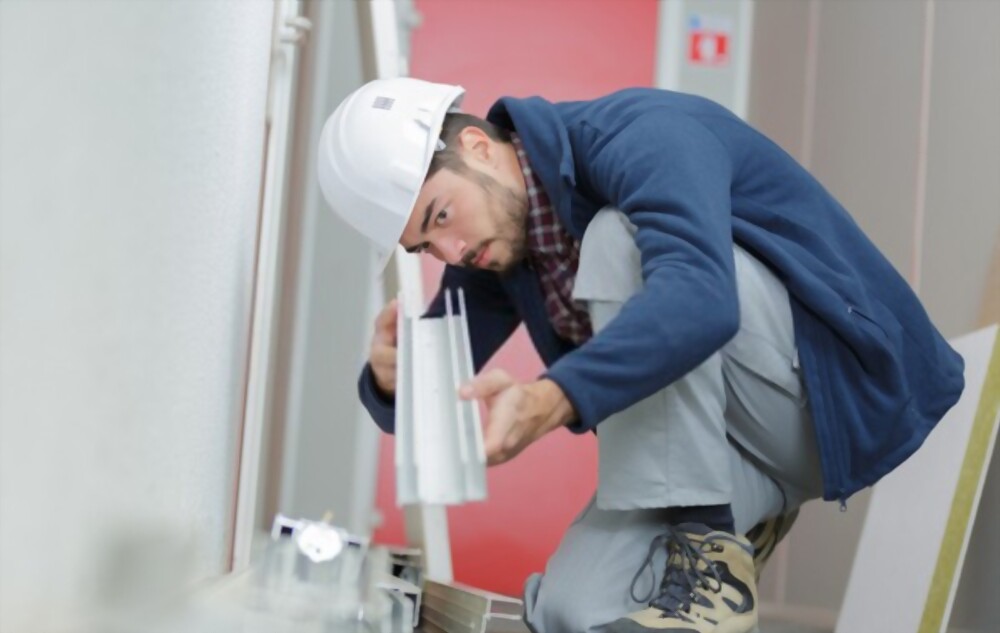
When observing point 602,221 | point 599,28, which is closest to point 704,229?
point 602,221

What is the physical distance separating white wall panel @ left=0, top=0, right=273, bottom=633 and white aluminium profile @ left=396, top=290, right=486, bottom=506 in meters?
0.21

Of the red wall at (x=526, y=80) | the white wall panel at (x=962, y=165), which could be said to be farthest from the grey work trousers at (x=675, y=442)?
the red wall at (x=526, y=80)

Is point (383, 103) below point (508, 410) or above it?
above

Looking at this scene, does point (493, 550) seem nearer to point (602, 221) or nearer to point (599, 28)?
point (599, 28)

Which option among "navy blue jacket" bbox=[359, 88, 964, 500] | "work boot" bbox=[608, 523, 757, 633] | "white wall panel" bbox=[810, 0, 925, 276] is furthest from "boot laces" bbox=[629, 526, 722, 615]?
"white wall panel" bbox=[810, 0, 925, 276]

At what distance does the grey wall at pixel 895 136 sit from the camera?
1.61m

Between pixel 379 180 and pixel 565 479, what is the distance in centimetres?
184

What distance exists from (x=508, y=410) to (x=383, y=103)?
0.45 metres

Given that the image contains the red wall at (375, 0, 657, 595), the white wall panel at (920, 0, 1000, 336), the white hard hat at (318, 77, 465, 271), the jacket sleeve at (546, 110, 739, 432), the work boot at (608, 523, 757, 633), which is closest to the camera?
the jacket sleeve at (546, 110, 739, 432)

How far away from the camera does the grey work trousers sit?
97cm

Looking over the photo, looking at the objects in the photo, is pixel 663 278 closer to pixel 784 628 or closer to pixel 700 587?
pixel 700 587

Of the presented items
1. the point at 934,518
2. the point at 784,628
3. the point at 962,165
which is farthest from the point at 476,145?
the point at 784,628

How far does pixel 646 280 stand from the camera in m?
0.84

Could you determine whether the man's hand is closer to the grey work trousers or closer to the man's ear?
the grey work trousers
